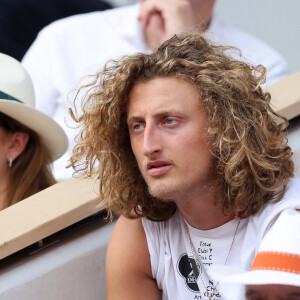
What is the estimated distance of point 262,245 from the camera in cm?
196

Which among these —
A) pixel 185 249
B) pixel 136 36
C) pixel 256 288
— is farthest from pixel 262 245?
pixel 136 36

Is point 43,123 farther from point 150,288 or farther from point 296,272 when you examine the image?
point 296,272

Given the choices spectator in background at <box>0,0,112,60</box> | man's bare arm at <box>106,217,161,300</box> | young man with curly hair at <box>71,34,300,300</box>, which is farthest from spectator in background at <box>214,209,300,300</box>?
spectator in background at <box>0,0,112,60</box>

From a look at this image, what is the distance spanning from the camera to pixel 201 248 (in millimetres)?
2365

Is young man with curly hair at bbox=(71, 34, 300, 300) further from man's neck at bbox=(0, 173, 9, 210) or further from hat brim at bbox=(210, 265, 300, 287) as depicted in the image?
man's neck at bbox=(0, 173, 9, 210)

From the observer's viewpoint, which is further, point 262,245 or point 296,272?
point 262,245

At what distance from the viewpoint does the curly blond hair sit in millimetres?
2191

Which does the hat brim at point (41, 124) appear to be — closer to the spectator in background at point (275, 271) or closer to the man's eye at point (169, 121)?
the man's eye at point (169, 121)

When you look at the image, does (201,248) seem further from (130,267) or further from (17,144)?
(17,144)

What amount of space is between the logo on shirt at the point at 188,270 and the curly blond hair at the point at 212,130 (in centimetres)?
15

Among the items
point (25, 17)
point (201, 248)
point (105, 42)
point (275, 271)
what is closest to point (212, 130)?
point (201, 248)

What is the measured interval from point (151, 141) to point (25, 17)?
2975 millimetres

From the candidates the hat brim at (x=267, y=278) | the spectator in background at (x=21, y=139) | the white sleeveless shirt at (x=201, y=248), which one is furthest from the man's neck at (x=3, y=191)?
the hat brim at (x=267, y=278)

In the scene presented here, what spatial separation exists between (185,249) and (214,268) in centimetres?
36
